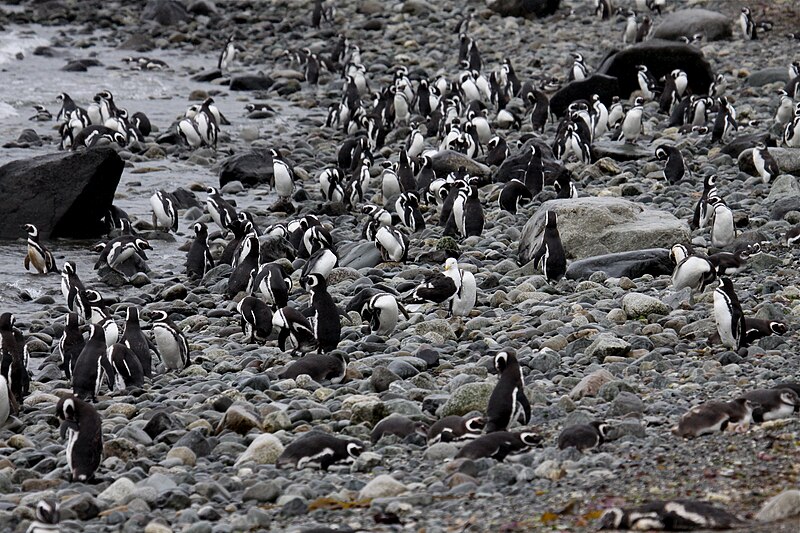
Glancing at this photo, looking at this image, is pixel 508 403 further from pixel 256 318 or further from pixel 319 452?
pixel 256 318

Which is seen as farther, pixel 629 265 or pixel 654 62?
pixel 654 62

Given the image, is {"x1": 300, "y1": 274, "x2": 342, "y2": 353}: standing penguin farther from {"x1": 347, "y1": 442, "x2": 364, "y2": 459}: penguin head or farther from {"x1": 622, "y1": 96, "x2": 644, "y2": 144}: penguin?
{"x1": 622, "y1": 96, "x2": 644, "y2": 144}: penguin

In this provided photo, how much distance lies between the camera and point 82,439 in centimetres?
665

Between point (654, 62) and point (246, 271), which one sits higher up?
point (654, 62)

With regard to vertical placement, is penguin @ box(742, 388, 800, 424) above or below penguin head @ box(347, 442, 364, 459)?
above

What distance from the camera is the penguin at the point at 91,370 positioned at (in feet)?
28.2

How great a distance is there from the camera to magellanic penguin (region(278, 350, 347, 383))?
8469 millimetres

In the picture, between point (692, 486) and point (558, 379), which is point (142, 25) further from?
point (692, 486)

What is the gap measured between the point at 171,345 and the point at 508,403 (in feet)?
12.1

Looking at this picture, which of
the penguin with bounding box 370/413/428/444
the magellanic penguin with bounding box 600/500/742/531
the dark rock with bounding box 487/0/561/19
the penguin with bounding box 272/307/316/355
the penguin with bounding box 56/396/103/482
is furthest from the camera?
the dark rock with bounding box 487/0/561/19

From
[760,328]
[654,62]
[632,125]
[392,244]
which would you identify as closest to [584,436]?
[760,328]

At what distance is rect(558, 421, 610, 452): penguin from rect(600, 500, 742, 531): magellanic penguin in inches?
49.1

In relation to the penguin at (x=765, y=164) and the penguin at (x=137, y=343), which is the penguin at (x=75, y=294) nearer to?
the penguin at (x=137, y=343)

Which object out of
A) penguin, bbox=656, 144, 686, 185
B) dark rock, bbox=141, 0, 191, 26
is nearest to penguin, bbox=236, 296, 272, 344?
penguin, bbox=656, 144, 686, 185
